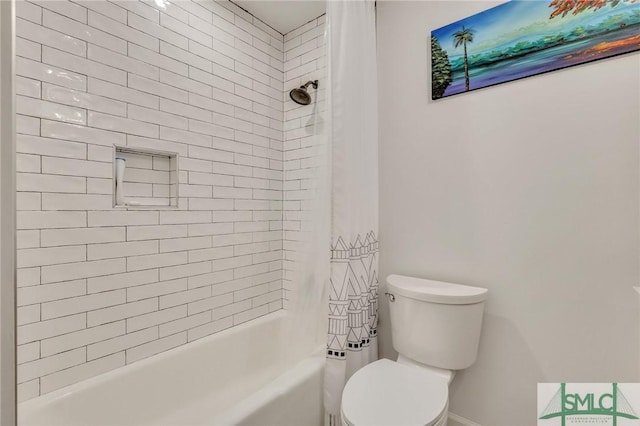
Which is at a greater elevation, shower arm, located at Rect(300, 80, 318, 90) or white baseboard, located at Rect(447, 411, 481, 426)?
shower arm, located at Rect(300, 80, 318, 90)

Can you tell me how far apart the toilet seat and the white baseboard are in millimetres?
467

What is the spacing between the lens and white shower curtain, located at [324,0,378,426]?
1422 millimetres

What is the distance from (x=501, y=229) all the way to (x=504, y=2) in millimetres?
1066

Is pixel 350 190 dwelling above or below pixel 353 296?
above

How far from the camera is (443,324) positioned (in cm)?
136

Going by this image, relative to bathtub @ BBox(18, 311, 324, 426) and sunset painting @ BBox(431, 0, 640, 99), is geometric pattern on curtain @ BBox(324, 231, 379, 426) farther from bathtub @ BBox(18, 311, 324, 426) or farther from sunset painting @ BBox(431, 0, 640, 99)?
sunset painting @ BBox(431, 0, 640, 99)

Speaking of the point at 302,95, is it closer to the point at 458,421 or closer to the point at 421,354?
the point at 421,354

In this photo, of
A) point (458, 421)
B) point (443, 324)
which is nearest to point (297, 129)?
point (443, 324)

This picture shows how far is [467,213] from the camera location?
5.06ft

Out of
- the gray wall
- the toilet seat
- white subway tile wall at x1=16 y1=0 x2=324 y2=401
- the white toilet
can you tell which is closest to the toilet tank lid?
the white toilet

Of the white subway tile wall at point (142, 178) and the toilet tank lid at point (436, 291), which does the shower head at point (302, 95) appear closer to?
the white subway tile wall at point (142, 178)

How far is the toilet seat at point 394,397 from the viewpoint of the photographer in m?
1.06

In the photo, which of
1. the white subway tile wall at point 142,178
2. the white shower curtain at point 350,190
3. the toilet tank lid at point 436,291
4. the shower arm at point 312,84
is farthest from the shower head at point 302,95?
the toilet tank lid at point 436,291

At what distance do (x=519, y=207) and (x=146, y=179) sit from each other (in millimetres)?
1802
